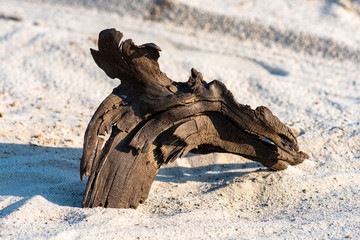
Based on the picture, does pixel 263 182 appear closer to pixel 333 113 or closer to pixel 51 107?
pixel 333 113

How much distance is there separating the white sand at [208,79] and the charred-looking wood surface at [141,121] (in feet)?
0.81

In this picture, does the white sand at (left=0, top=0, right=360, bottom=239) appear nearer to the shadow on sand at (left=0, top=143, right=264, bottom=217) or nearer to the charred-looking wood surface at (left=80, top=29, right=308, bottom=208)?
the shadow on sand at (left=0, top=143, right=264, bottom=217)


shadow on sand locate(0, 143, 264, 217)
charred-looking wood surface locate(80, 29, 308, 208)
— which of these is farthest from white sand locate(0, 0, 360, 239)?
charred-looking wood surface locate(80, 29, 308, 208)

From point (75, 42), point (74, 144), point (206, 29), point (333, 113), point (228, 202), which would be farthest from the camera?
point (206, 29)

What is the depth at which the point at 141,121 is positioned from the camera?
345 centimetres

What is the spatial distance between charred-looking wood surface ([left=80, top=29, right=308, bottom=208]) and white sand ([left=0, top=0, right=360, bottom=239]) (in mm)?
247

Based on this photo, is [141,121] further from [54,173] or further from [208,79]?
[208,79]

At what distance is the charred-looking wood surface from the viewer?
3.28 meters

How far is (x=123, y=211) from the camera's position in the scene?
3.27 m

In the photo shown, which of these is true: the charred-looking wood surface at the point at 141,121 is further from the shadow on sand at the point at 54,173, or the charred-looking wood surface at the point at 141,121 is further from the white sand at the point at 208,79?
the shadow on sand at the point at 54,173

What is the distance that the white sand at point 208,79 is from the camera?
10.3ft

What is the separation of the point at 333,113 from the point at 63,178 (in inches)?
142

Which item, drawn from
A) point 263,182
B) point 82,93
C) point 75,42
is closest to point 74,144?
point 82,93

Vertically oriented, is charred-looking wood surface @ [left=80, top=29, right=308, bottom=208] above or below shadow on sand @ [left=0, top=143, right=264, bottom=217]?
above
